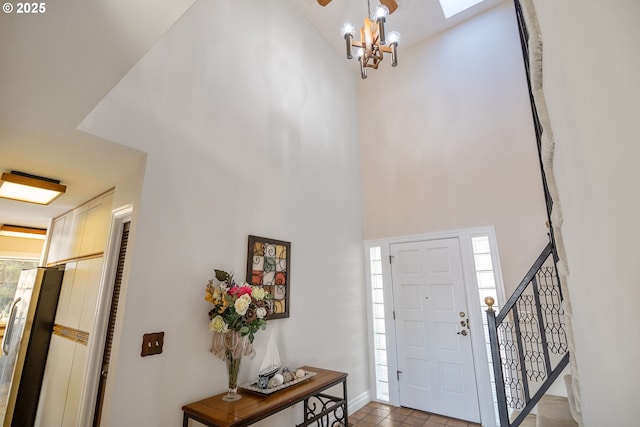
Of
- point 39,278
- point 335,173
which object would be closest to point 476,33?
point 335,173

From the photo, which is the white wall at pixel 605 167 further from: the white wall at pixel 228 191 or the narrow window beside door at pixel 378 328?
the narrow window beside door at pixel 378 328

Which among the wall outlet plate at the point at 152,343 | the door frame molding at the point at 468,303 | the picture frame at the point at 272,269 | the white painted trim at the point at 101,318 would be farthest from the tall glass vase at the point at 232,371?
the door frame molding at the point at 468,303

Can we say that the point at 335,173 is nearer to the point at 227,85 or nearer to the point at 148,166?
the point at 227,85

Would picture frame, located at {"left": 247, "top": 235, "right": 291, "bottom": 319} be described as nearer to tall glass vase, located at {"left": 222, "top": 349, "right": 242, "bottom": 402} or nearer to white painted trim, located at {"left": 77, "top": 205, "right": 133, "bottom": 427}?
tall glass vase, located at {"left": 222, "top": 349, "right": 242, "bottom": 402}

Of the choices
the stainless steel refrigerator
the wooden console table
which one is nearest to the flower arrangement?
the wooden console table

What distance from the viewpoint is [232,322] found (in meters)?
2.16

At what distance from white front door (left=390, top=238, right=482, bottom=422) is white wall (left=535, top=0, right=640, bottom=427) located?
10.5 ft

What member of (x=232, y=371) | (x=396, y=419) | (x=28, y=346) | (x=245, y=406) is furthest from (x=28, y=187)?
(x=396, y=419)

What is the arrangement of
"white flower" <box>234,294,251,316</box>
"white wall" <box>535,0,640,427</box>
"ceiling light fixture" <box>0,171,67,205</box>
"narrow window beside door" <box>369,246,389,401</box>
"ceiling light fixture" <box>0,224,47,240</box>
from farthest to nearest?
"ceiling light fixture" <box>0,224,47,240</box> < "narrow window beside door" <box>369,246,389,401</box> < "ceiling light fixture" <box>0,171,67,205</box> < "white flower" <box>234,294,251,316</box> < "white wall" <box>535,0,640,427</box>

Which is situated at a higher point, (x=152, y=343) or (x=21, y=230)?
(x=21, y=230)

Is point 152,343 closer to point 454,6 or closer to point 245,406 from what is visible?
point 245,406

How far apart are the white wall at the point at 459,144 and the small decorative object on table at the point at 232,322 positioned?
259 centimetres

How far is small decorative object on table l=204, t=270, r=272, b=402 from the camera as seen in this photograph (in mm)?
2154

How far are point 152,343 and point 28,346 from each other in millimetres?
1975
